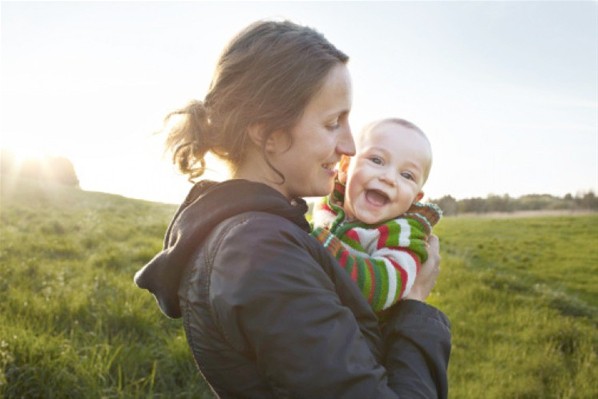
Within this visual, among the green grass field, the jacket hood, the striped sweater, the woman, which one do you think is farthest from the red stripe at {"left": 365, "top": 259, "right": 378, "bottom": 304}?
the green grass field

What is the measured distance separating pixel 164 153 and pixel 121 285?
13.9ft

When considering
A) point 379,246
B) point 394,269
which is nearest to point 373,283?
point 394,269

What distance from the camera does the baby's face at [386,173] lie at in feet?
7.07

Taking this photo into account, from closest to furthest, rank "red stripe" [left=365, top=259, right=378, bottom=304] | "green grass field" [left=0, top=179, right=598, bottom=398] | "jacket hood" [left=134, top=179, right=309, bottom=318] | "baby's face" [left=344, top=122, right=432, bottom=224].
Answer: "jacket hood" [left=134, top=179, right=309, bottom=318], "red stripe" [left=365, top=259, right=378, bottom=304], "baby's face" [left=344, top=122, right=432, bottom=224], "green grass field" [left=0, top=179, right=598, bottom=398]

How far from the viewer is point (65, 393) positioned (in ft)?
12.0

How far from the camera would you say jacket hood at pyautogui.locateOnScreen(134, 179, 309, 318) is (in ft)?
5.15

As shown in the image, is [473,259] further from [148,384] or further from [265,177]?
[265,177]

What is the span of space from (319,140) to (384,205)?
555 mm

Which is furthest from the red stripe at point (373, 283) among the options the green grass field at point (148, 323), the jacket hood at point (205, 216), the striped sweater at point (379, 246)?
the green grass field at point (148, 323)

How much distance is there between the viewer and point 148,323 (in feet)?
16.3

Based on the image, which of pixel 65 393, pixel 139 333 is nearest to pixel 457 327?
pixel 139 333

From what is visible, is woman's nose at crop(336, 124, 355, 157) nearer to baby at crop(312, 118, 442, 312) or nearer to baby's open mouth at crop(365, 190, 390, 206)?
baby at crop(312, 118, 442, 312)

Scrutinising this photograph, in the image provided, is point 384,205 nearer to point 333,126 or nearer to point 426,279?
point 426,279

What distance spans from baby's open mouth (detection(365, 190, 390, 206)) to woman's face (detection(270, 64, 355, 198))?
410 mm
